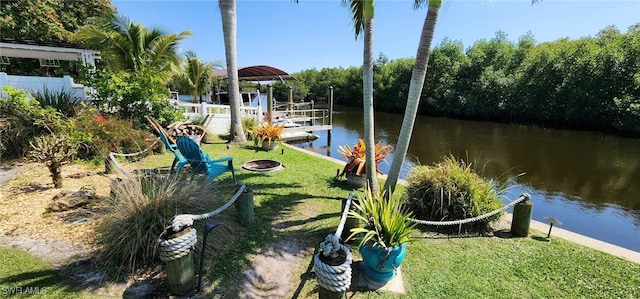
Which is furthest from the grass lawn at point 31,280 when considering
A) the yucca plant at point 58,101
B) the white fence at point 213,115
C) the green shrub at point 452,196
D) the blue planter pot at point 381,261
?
the white fence at point 213,115

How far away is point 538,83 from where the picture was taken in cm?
2242

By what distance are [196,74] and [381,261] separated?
20.0 metres

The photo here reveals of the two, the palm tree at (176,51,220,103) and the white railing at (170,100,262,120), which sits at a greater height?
the palm tree at (176,51,220,103)

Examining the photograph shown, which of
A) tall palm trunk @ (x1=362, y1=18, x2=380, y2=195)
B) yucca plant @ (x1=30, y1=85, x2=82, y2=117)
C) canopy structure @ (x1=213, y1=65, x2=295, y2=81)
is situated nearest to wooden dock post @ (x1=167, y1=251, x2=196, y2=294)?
tall palm trunk @ (x1=362, y1=18, x2=380, y2=195)

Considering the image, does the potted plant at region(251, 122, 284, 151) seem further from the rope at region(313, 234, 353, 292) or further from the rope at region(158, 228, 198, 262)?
the rope at region(313, 234, 353, 292)

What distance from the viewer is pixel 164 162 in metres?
6.59

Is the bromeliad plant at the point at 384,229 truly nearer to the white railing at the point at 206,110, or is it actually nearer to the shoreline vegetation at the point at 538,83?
the white railing at the point at 206,110

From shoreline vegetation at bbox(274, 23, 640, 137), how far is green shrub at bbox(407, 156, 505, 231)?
20167 mm

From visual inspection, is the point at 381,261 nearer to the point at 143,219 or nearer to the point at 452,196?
the point at 452,196

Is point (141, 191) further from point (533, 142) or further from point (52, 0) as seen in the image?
point (533, 142)

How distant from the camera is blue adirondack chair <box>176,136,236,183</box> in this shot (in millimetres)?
4500

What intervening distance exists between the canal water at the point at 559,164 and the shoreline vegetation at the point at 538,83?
1.77 m

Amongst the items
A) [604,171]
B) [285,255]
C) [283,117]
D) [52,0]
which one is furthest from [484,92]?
[52,0]

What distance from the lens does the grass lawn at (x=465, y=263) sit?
271 cm
